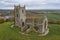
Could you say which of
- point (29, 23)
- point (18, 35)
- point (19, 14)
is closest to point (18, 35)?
point (18, 35)

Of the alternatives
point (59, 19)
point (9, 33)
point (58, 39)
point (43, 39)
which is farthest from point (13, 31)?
point (59, 19)

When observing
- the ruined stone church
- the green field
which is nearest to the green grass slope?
the green field

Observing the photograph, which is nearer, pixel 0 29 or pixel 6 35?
pixel 6 35

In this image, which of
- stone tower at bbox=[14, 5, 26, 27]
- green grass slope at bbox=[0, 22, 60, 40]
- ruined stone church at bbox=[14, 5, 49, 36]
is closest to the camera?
green grass slope at bbox=[0, 22, 60, 40]

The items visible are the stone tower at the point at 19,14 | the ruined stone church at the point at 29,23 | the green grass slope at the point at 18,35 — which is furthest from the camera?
the stone tower at the point at 19,14

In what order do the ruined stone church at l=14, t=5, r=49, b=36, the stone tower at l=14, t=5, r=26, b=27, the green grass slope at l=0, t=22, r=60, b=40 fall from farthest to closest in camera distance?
the stone tower at l=14, t=5, r=26, b=27 → the ruined stone church at l=14, t=5, r=49, b=36 → the green grass slope at l=0, t=22, r=60, b=40

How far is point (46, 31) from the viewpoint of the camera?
1550 inches

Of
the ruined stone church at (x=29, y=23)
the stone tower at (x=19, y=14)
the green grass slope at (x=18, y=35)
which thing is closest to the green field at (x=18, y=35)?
the green grass slope at (x=18, y=35)

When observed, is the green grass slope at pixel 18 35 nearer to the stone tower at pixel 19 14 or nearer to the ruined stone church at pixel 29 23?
the ruined stone church at pixel 29 23

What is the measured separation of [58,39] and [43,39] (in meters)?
3.32

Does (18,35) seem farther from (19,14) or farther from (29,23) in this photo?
(19,14)

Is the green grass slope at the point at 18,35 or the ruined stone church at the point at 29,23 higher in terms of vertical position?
the ruined stone church at the point at 29,23

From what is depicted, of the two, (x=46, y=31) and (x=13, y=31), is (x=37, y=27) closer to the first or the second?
(x=46, y=31)

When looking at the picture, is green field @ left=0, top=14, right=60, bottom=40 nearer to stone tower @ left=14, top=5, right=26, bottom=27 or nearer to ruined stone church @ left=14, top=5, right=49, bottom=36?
ruined stone church @ left=14, top=5, right=49, bottom=36
